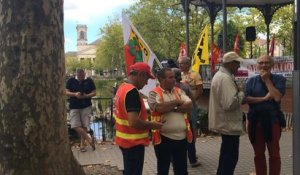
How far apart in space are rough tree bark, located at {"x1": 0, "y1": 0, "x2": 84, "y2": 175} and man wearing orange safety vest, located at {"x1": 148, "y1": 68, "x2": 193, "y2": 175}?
1.11 m

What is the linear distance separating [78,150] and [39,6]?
5507mm

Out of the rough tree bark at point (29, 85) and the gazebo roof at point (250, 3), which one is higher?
the gazebo roof at point (250, 3)

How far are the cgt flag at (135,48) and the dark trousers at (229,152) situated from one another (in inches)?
82.8

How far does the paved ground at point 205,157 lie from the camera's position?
764 centimetres

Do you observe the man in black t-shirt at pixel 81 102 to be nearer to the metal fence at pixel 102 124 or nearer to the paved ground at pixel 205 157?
the paved ground at pixel 205 157

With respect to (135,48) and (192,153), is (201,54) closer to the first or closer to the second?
(135,48)

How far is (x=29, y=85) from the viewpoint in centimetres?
488

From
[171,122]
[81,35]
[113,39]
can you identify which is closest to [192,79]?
[171,122]

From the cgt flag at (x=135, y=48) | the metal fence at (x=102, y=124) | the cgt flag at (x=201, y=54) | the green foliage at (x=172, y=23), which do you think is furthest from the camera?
the green foliage at (x=172, y=23)

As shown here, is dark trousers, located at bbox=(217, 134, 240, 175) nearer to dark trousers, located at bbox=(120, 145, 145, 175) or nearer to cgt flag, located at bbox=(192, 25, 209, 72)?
dark trousers, located at bbox=(120, 145, 145, 175)

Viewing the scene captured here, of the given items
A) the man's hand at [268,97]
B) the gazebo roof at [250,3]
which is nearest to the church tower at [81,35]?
the gazebo roof at [250,3]

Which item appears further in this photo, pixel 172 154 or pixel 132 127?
pixel 172 154

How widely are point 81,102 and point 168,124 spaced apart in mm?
4712

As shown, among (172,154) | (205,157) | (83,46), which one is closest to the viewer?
(172,154)
